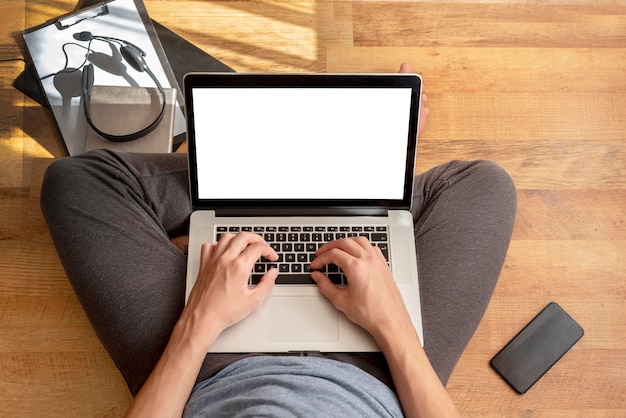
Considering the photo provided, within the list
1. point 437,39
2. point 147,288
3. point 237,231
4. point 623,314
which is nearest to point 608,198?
point 623,314

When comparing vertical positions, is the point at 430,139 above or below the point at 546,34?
below

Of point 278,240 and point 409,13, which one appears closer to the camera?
point 278,240

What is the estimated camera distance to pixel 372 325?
2.66ft

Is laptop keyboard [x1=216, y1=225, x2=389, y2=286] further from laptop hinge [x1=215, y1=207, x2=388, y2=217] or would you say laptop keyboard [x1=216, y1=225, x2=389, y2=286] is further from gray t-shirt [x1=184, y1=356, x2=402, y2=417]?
gray t-shirt [x1=184, y1=356, x2=402, y2=417]

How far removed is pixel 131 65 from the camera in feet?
3.73

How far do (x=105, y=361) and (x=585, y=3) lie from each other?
4.00ft

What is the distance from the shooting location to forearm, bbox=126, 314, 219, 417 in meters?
0.76

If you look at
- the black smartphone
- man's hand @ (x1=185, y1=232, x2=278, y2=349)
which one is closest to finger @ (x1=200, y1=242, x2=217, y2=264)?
man's hand @ (x1=185, y1=232, x2=278, y2=349)

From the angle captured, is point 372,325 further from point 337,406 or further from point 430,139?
point 430,139

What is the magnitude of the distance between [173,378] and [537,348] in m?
0.67

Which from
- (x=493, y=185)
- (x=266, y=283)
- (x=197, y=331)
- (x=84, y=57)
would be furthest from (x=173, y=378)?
(x=84, y=57)

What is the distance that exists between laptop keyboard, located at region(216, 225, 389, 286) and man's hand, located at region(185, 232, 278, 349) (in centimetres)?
3

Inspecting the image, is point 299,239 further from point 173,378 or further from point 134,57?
point 134,57

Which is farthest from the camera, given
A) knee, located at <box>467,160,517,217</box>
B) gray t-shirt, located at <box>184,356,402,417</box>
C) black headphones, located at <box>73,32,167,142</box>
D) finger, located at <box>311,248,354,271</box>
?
black headphones, located at <box>73,32,167,142</box>
